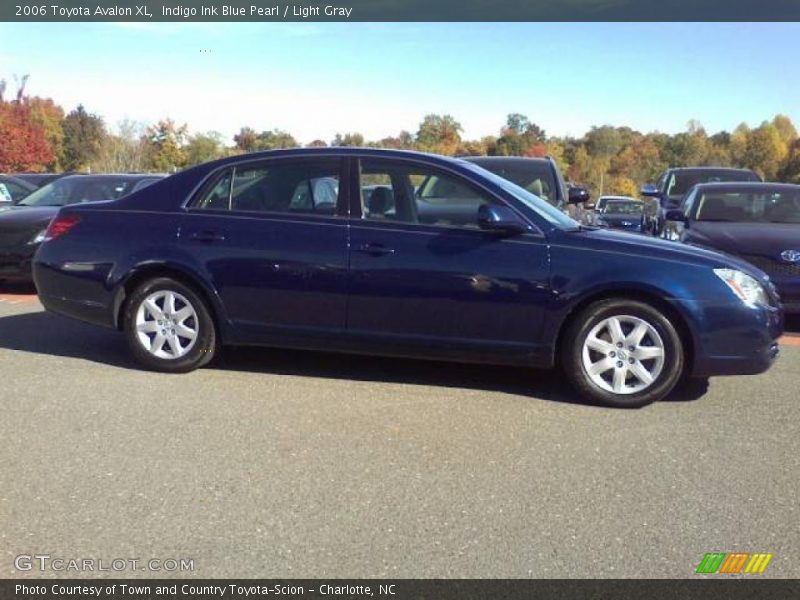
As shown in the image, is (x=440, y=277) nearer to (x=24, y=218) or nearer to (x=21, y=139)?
(x=24, y=218)

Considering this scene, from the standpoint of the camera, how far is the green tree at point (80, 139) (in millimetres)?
52938

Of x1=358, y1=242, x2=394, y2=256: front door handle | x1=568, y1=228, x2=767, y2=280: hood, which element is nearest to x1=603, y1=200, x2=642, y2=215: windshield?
x1=568, y1=228, x2=767, y2=280: hood

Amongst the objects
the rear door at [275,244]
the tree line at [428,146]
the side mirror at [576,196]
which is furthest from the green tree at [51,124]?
the rear door at [275,244]

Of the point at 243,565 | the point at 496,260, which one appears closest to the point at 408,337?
the point at 496,260

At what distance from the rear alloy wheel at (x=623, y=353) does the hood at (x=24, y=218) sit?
674cm

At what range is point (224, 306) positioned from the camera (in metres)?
5.42

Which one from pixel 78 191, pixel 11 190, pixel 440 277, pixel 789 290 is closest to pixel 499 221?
pixel 440 277

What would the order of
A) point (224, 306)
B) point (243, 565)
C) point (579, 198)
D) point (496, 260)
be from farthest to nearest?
point (579, 198), point (224, 306), point (496, 260), point (243, 565)

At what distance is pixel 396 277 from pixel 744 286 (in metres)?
2.22

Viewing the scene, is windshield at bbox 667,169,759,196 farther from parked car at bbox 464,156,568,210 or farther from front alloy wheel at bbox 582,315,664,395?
front alloy wheel at bbox 582,315,664,395

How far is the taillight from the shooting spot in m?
5.80

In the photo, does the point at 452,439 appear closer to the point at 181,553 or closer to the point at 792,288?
the point at 181,553

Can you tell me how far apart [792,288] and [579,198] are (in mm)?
2837

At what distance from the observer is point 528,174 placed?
31.3ft
